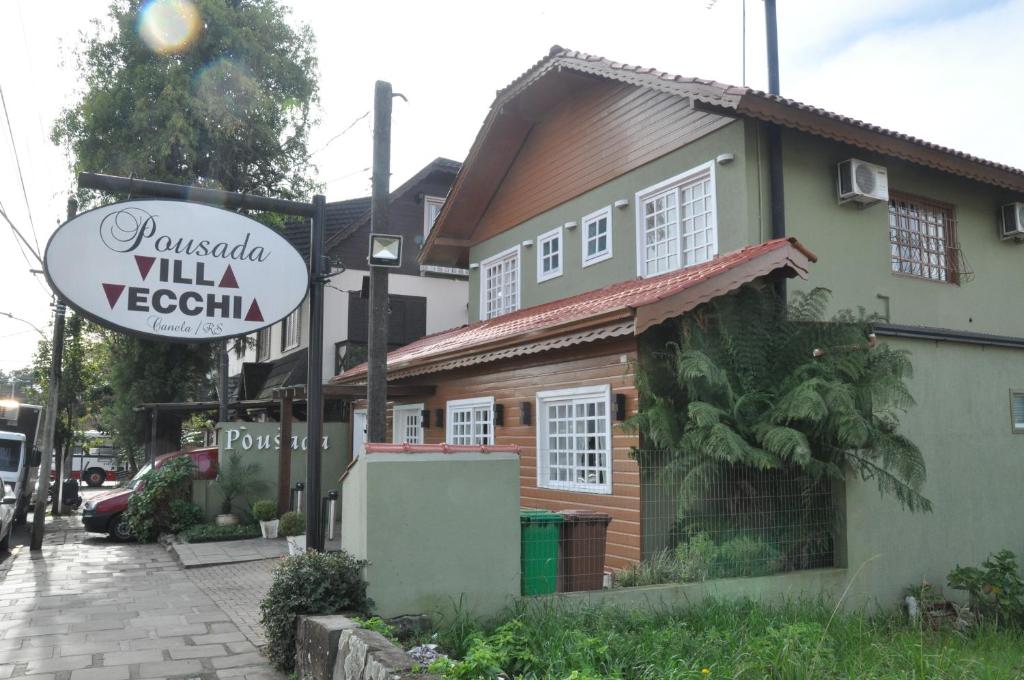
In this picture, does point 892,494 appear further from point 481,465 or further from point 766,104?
point 481,465

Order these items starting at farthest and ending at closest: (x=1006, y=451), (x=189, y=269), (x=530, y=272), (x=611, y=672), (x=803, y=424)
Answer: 1. (x=530, y=272)
2. (x=1006, y=451)
3. (x=803, y=424)
4. (x=189, y=269)
5. (x=611, y=672)

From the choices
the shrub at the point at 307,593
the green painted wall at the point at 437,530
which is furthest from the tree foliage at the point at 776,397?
the shrub at the point at 307,593

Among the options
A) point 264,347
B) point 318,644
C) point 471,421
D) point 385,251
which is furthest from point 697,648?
point 264,347

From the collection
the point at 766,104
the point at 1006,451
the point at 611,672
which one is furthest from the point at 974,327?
the point at 611,672

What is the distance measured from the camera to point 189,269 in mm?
6508

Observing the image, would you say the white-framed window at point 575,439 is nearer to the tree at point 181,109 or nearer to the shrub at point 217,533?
the shrub at point 217,533

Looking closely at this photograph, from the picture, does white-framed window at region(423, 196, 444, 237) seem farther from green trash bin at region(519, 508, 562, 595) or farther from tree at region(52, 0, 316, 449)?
green trash bin at region(519, 508, 562, 595)

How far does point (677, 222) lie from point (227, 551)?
26.3ft

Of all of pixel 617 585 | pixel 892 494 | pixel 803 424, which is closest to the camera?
pixel 617 585

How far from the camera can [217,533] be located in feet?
43.4

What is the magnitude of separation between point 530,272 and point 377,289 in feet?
18.2

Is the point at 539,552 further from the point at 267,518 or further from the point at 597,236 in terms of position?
the point at 267,518

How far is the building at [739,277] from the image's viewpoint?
29.1ft

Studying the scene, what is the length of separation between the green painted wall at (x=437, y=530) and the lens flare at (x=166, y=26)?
17.3 m
